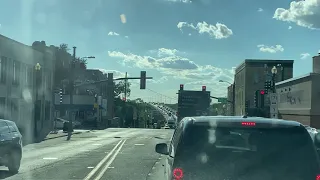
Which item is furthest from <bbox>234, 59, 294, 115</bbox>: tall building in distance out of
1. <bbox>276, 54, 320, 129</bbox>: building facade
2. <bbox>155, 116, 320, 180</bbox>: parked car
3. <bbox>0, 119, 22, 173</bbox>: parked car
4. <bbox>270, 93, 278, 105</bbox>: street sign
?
<bbox>155, 116, 320, 180</bbox>: parked car

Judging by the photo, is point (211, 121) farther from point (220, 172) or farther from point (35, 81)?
point (35, 81)

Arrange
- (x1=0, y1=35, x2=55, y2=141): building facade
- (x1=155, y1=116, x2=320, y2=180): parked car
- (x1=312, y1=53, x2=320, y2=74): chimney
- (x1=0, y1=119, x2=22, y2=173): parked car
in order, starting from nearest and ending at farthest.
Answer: (x1=155, y1=116, x2=320, y2=180): parked car < (x1=0, y1=119, x2=22, y2=173): parked car < (x1=0, y1=35, x2=55, y2=141): building facade < (x1=312, y1=53, x2=320, y2=74): chimney

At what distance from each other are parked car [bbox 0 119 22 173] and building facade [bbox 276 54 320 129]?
85.7 ft

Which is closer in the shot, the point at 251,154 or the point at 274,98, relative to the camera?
the point at 251,154

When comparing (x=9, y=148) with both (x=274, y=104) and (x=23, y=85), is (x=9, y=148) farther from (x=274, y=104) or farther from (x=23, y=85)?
(x=23, y=85)

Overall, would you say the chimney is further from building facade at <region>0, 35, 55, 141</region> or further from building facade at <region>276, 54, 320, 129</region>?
building facade at <region>0, 35, 55, 141</region>

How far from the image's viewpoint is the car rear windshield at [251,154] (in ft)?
16.8

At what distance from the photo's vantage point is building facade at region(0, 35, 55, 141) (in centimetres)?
3862

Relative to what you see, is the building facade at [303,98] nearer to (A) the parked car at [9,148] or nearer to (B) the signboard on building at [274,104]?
(B) the signboard on building at [274,104]

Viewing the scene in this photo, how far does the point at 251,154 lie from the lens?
5.33 meters

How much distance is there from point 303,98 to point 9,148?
2883cm

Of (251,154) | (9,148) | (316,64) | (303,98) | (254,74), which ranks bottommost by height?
(9,148)

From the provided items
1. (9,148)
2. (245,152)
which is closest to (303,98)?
(9,148)

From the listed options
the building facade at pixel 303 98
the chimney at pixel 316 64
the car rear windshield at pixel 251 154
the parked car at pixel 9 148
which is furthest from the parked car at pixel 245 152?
the chimney at pixel 316 64
